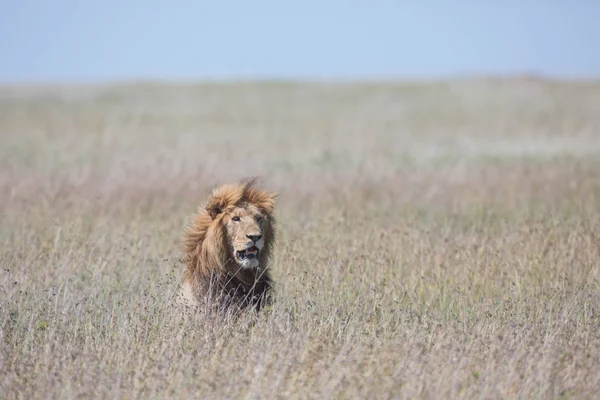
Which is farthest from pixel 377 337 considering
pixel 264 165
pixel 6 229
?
pixel 264 165

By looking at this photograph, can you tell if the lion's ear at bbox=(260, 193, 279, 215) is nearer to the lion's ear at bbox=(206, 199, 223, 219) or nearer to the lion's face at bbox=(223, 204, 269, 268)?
the lion's face at bbox=(223, 204, 269, 268)

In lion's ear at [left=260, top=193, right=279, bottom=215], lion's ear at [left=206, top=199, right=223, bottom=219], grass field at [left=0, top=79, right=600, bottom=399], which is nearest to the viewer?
grass field at [left=0, top=79, right=600, bottom=399]

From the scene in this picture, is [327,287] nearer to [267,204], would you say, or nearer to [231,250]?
[267,204]

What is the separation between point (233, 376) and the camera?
5590 mm

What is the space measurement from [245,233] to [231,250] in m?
0.25

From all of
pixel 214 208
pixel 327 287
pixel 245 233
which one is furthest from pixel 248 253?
pixel 327 287

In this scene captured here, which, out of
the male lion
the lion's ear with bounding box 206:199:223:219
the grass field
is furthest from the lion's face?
the grass field

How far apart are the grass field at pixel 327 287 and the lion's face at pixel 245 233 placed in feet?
1.47

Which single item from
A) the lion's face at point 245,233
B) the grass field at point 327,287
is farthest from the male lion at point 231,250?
the grass field at point 327,287

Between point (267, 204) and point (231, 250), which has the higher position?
point (267, 204)

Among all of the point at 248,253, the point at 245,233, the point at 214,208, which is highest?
the point at 214,208

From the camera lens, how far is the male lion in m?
6.95

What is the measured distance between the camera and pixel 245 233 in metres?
6.90

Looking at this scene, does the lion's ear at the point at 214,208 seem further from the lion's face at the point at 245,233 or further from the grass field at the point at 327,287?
the grass field at the point at 327,287
